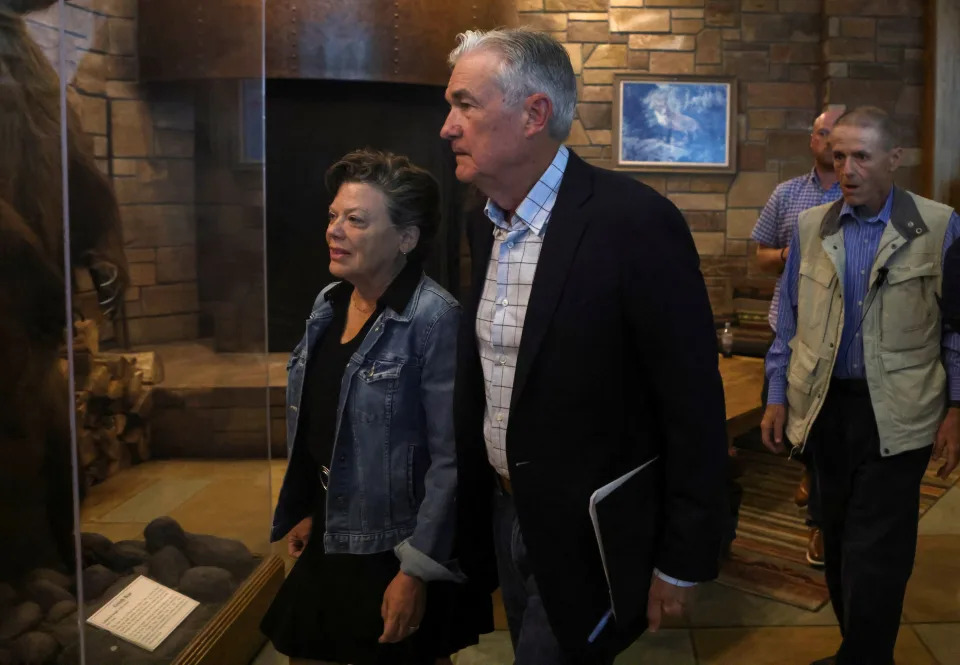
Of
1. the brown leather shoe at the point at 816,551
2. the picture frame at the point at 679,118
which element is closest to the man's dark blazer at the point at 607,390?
the brown leather shoe at the point at 816,551

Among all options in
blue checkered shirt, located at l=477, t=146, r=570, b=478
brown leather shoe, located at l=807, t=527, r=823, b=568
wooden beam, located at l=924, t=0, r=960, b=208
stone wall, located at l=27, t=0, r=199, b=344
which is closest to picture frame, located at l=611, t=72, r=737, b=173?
wooden beam, located at l=924, t=0, r=960, b=208

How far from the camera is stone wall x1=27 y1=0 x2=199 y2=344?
1628 millimetres

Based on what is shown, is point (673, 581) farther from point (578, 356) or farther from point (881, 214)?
point (881, 214)

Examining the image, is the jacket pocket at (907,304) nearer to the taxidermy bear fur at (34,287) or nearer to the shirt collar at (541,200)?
the shirt collar at (541,200)

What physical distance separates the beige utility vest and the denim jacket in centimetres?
105

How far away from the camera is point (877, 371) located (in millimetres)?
2271

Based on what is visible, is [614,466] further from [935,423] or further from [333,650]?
[935,423]

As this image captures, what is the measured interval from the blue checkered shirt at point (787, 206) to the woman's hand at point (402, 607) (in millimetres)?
2079

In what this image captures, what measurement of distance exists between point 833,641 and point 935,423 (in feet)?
2.95

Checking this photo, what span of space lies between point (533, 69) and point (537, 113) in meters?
0.06

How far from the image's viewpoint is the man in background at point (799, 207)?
11.2ft

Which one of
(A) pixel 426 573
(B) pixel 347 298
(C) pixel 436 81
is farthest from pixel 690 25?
(A) pixel 426 573

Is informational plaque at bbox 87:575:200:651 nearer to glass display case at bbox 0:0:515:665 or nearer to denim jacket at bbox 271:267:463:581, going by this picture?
glass display case at bbox 0:0:515:665

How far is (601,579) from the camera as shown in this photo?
1422mm
